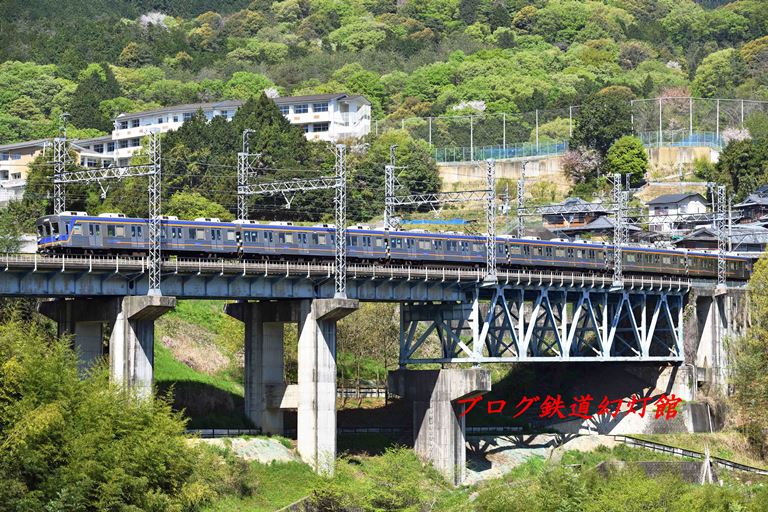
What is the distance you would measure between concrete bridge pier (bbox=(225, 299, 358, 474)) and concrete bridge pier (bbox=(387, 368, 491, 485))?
31.1ft

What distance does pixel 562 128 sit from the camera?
19375 cm

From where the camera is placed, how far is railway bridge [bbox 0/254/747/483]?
259ft

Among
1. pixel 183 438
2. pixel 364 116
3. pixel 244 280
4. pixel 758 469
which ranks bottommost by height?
pixel 758 469

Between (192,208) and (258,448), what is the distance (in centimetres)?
4592

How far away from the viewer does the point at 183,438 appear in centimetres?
7050

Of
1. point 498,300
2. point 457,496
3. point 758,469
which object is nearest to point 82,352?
point 457,496

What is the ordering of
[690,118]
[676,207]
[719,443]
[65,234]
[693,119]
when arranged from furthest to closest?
[693,119] < [690,118] < [676,207] < [719,443] < [65,234]

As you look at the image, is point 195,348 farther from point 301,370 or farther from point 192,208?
point 192,208

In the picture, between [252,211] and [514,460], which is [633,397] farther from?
[252,211]

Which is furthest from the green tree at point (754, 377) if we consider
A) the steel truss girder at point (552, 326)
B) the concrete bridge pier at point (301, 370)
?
the concrete bridge pier at point (301, 370)

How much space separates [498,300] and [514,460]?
1095 cm

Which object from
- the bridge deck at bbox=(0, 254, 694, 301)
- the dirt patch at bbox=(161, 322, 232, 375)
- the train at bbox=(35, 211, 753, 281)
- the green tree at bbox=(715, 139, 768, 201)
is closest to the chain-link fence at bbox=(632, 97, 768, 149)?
the green tree at bbox=(715, 139, 768, 201)

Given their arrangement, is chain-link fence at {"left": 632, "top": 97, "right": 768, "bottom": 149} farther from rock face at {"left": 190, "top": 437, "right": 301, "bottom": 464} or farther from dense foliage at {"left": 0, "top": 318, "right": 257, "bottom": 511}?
dense foliage at {"left": 0, "top": 318, "right": 257, "bottom": 511}

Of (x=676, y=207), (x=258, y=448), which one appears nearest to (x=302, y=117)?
(x=676, y=207)
